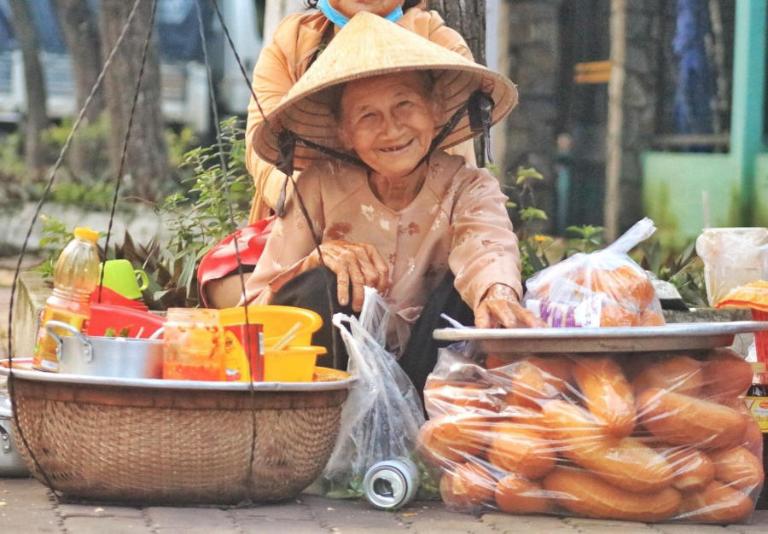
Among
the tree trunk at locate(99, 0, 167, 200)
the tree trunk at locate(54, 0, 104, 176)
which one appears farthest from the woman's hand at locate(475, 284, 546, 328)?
the tree trunk at locate(54, 0, 104, 176)

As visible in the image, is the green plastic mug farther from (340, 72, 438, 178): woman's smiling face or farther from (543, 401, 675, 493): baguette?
(543, 401, 675, 493): baguette

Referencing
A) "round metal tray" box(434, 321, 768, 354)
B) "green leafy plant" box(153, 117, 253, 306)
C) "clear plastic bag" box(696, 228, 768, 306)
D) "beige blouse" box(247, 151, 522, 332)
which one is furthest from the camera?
"green leafy plant" box(153, 117, 253, 306)

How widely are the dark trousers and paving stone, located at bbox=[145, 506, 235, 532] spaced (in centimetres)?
60

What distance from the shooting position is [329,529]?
142 inches

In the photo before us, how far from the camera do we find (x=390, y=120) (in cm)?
415

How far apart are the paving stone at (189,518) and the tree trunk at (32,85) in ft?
47.1

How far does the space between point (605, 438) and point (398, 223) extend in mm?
1013

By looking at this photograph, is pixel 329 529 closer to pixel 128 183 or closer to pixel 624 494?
pixel 624 494

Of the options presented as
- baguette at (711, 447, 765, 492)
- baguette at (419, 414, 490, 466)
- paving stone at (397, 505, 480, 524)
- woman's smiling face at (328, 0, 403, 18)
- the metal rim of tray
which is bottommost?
paving stone at (397, 505, 480, 524)

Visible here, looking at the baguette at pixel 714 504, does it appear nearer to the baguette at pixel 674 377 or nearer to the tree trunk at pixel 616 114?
the baguette at pixel 674 377

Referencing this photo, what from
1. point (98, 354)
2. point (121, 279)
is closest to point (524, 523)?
point (98, 354)

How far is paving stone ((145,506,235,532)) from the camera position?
3.53m

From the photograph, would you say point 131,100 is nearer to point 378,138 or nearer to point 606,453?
point 378,138

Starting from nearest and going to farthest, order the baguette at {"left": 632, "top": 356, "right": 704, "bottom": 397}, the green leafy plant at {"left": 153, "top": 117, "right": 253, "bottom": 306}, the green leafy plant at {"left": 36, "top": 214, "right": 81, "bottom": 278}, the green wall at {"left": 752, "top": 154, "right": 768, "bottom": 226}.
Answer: the baguette at {"left": 632, "top": 356, "right": 704, "bottom": 397}, the green leafy plant at {"left": 153, "top": 117, "right": 253, "bottom": 306}, the green leafy plant at {"left": 36, "top": 214, "right": 81, "bottom": 278}, the green wall at {"left": 752, "top": 154, "right": 768, "bottom": 226}
